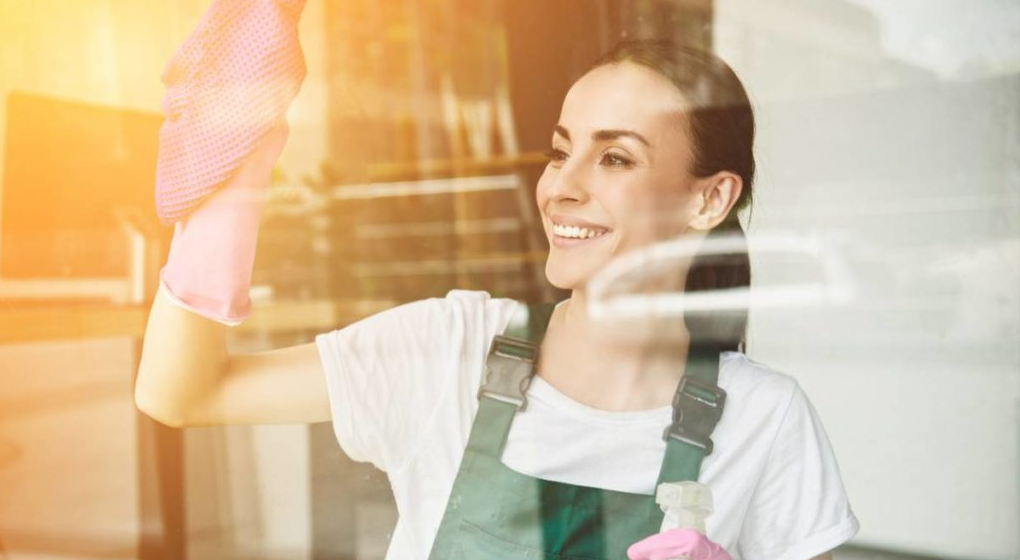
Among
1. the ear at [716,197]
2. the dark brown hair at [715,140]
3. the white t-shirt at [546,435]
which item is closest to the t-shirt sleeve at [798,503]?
the white t-shirt at [546,435]

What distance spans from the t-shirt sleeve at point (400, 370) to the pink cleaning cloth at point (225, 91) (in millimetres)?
282

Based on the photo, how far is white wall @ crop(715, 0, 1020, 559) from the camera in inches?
45.6

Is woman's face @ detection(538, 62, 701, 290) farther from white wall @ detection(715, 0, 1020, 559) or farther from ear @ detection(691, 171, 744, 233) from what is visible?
white wall @ detection(715, 0, 1020, 559)

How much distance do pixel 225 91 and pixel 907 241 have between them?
90 centimetres

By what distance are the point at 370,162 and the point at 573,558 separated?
2.46 feet

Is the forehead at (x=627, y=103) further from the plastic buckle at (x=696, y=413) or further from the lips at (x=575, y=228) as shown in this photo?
the plastic buckle at (x=696, y=413)

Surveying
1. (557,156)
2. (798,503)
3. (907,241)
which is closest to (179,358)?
(557,156)

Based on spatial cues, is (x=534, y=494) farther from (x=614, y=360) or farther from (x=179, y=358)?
(x=179, y=358)

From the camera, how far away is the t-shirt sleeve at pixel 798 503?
1166mm

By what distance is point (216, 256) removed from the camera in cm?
126

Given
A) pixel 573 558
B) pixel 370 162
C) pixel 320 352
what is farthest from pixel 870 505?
pixel 370 162

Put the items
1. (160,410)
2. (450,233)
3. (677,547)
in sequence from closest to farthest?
(677,547) < (160,410) < (450,233)

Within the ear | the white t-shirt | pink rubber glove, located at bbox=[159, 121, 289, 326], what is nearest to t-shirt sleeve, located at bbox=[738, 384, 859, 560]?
the white t-shirt

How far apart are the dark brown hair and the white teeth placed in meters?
0.14
